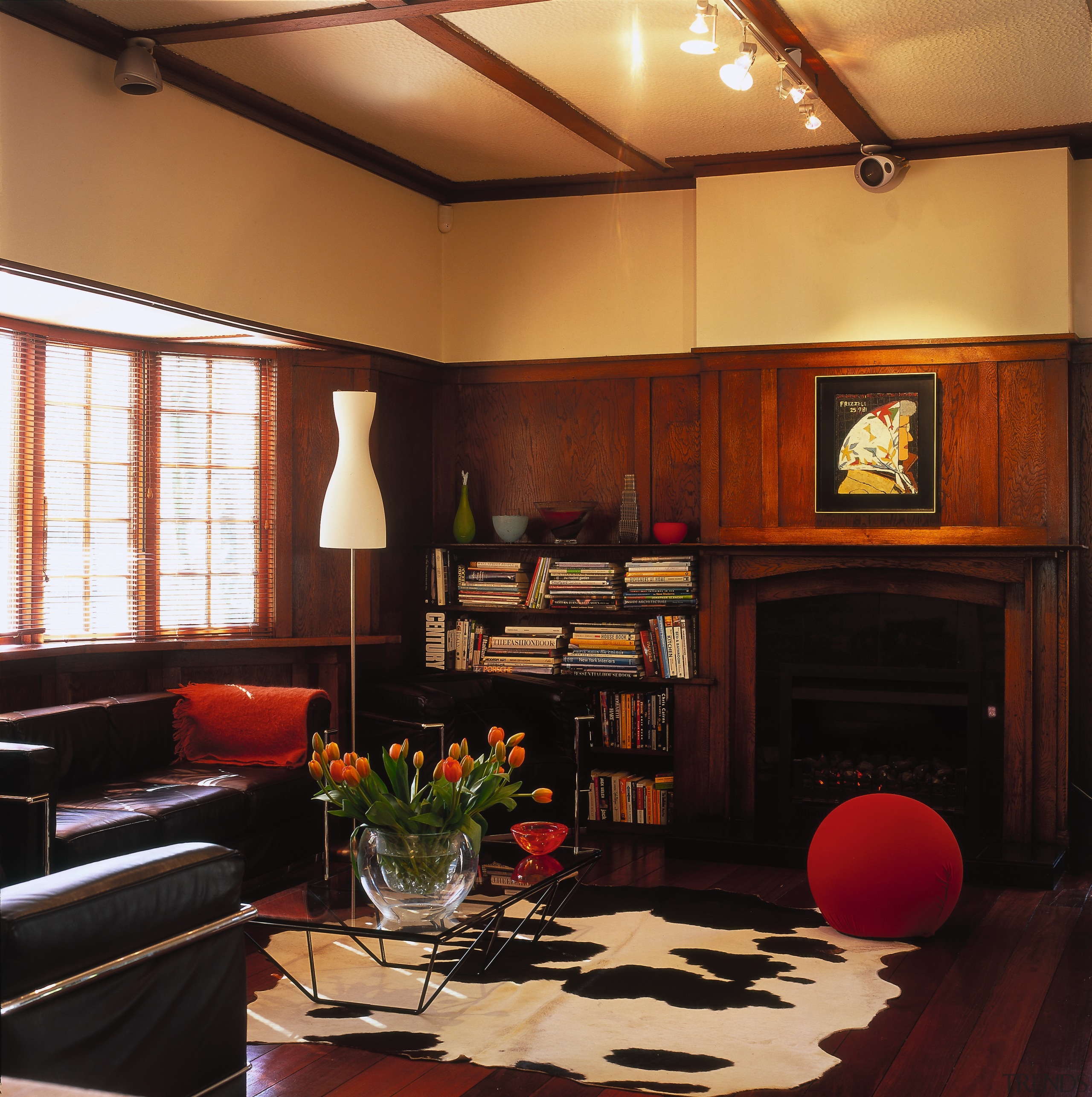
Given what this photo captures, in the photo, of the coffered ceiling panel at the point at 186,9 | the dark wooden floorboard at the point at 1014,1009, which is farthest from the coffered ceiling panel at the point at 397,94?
the dark wooden floorboard at the point at 1014,1009

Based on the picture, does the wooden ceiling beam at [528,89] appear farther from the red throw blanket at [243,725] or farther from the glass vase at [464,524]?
the red throw blanket at [243,725]

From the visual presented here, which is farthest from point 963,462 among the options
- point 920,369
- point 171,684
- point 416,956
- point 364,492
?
point 171,684

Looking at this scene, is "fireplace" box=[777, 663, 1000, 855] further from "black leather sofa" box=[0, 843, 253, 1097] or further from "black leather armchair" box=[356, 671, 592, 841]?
"black leather sofa" box=[0, 843, 253, 1097]

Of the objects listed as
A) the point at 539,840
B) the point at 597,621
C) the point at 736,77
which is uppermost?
the point at 736,77

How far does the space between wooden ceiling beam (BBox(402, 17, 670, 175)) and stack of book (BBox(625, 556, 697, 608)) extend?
76.0 inches

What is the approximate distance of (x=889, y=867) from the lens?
4.06 m

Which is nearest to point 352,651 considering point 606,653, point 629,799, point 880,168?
point 606,653

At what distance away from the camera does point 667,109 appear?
5.14 meters

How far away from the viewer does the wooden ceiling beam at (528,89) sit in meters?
4.32

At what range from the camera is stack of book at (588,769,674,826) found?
593 cm

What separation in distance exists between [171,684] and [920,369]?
145 inches

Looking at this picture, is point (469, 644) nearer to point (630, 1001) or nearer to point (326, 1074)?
point (630, 1001)

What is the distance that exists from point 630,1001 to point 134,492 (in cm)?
Answer: 322

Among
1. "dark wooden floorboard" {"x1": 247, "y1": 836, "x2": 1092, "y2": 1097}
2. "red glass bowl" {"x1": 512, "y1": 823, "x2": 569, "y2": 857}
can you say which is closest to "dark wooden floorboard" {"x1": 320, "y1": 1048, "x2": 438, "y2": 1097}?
"dark wooden floorboard" {"x1": 247, "y1": 836, "x2": 1092, "y2": 1097}
